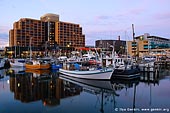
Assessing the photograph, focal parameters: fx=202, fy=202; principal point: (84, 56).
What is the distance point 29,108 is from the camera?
1689cm

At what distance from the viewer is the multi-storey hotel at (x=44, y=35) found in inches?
5778

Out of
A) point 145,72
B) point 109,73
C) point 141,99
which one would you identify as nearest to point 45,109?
point 141,99

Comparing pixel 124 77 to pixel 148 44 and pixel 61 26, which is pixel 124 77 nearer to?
pixel 148 44

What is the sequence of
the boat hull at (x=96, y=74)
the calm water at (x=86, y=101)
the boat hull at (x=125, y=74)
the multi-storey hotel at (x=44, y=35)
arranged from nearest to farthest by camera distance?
the calm water at (x=86, y=101) < the boat hull at (x=96, y=74) < the boat hull at (x=125, y=74) < the multi-storey hotel at (x=44, y=35)

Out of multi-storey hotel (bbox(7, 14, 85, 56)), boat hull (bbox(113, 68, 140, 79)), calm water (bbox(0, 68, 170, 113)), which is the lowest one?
calm water (bbox(0, 68, 170, 113))

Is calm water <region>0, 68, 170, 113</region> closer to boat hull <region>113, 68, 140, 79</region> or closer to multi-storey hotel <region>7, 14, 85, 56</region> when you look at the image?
boat hull <region>113, 68, 140, 79</region>

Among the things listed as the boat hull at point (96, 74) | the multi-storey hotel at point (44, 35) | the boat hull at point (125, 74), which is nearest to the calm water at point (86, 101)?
the boat hull at point (96, 74)

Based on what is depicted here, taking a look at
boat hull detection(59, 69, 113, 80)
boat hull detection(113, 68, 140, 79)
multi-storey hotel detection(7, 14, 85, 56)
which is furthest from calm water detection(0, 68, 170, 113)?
multi-storey hotel detection(7, 14, 85, 56)

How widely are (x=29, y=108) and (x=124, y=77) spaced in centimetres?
1994

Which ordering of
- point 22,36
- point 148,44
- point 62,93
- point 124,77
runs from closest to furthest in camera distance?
point 62,93 < point 124,77 < point 148,44 < point 22,36

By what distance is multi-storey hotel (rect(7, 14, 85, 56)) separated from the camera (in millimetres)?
146750

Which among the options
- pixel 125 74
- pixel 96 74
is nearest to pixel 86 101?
pixel 96 74

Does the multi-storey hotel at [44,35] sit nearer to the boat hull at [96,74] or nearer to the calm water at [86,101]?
the boat hull at [96,74]

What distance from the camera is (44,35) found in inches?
6378
